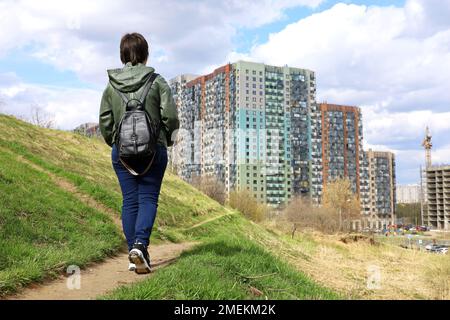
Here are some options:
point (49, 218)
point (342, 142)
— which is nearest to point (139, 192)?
point (49, 218)

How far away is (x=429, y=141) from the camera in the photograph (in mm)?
163875

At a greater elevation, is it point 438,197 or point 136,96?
point 136,96

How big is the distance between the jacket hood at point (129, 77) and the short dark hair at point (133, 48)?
143mm

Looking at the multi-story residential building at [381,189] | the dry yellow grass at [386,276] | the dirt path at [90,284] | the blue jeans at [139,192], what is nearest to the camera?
the dirt path at [90,284]

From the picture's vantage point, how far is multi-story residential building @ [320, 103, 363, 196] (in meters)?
110

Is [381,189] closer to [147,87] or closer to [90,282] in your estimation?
[147,87]

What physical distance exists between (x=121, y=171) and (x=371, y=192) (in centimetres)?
13757

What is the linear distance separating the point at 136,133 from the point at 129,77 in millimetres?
580

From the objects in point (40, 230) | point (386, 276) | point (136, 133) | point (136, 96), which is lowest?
point (386, 276)

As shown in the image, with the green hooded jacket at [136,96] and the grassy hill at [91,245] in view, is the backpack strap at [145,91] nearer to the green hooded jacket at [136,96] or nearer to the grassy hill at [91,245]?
the green hooded jacket at [136,96]

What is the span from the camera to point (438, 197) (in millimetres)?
148125

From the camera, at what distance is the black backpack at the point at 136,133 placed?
3.73 m

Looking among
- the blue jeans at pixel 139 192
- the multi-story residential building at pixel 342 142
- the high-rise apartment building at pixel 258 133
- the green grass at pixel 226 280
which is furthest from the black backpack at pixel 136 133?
the multi-story residential building at pixel 342 142

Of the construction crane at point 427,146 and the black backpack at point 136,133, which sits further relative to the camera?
the construction crane at point 427,146
